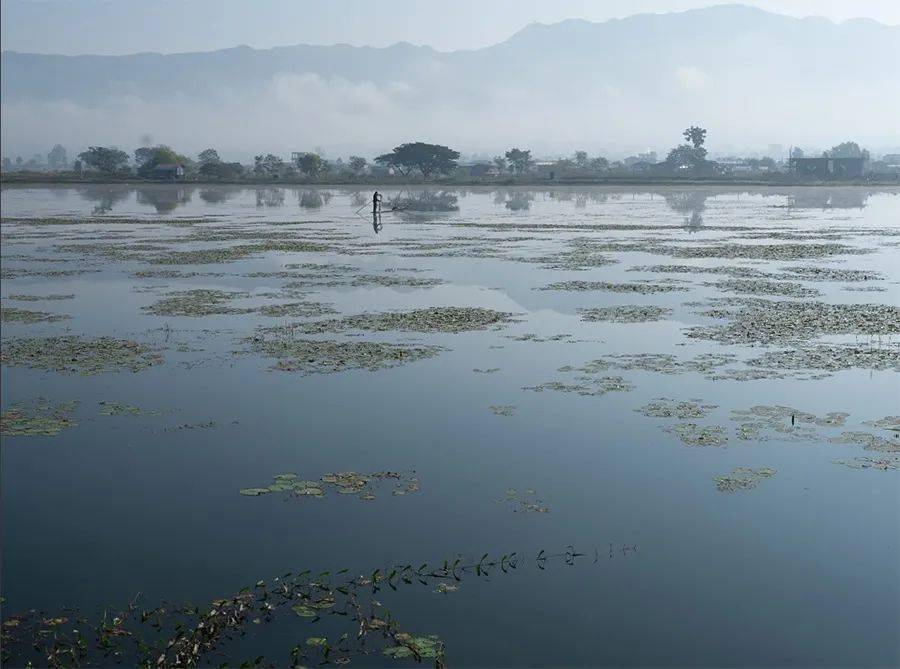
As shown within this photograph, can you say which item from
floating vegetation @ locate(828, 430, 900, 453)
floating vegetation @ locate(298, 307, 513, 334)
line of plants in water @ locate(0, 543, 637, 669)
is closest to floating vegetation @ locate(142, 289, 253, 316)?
floating vegetation @ locate(298, 307, 513, 334)

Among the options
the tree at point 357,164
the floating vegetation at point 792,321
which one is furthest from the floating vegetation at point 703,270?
the tree at point 357,164

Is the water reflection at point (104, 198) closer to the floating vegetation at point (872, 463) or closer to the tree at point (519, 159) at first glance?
the floating vegetation at point (872, 463)

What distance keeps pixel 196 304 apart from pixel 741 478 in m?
13.8

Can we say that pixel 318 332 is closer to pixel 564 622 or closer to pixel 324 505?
pixel 324 505

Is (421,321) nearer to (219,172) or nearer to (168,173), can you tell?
(168,173)

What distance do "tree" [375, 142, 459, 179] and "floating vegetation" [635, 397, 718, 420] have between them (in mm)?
105942

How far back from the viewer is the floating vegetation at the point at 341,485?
364 inches

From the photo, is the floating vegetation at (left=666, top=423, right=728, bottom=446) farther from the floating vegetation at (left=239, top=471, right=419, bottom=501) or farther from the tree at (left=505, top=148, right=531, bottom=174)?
the tree at (left=505, top=148, right=531, bottom=174)

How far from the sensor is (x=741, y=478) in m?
9.45

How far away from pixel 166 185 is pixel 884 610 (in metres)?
107

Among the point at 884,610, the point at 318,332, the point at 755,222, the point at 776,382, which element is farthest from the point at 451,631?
the point at 755,222

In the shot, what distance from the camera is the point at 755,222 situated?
46.8 m

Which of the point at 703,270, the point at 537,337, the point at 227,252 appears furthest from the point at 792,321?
the point at 227,252

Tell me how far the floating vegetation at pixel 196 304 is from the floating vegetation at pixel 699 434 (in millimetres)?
10870
